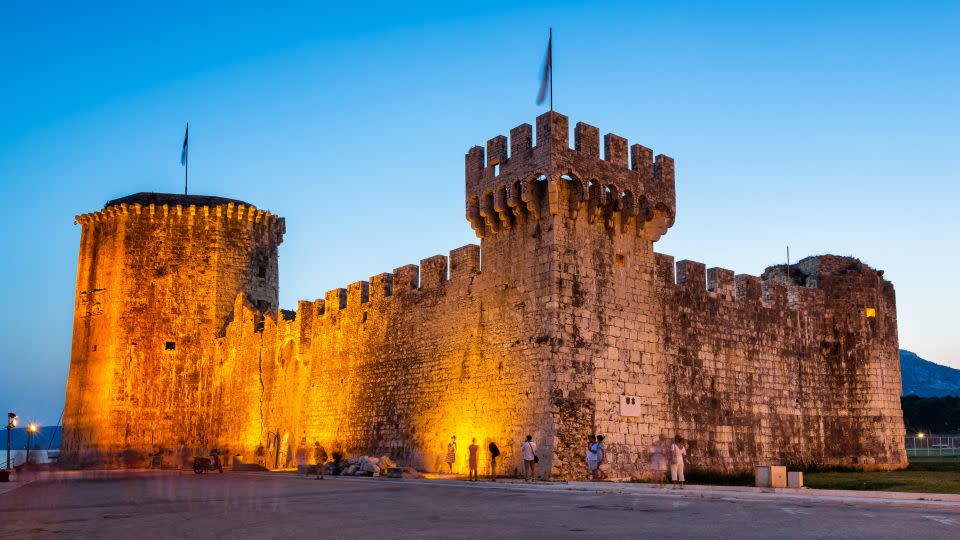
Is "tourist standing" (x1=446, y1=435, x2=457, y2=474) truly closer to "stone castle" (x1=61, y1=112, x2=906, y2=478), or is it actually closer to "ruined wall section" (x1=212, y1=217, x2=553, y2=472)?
"ruined wall section" (x1=212, y1=217, x2=553, y2=472)

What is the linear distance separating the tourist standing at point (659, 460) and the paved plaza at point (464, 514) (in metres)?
3.59

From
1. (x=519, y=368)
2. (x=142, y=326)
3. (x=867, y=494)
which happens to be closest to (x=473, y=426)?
(x=519, y=368)

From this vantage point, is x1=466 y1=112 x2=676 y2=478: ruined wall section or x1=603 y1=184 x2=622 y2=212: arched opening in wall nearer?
x1=466 y1=112 x2=676 y2=478: ruined wall section

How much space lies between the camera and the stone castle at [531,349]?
62.9 feet

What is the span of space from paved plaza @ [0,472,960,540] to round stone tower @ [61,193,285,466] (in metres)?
17.0

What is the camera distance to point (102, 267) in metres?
34.3

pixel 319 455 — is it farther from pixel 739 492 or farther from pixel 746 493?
pixel 746 493

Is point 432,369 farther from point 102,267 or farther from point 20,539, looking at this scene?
point 102,267

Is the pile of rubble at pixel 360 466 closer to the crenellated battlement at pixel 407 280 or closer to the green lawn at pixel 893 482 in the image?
the crenellated battlement at pixel 407 280

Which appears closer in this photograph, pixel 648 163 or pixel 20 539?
pixel 20 539

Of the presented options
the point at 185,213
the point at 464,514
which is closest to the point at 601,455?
the point at 464,514

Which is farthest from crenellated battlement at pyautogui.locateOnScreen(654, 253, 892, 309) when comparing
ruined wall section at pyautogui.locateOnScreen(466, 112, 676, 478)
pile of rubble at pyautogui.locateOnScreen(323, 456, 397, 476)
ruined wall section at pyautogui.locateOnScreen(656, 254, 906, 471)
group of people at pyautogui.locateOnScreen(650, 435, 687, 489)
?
pile of rubble at pyautogui.locateOnScreen(323, 456, 397, 476)

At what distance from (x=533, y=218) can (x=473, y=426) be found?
16.6 feet

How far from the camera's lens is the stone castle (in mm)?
19172
